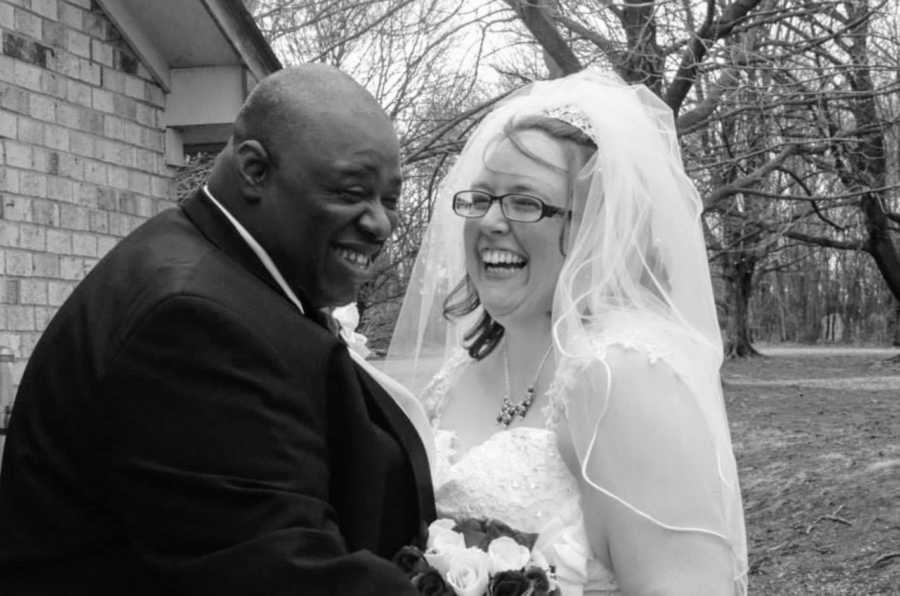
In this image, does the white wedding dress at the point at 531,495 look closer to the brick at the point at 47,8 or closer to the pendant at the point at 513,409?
the pendant at the point at 513,409

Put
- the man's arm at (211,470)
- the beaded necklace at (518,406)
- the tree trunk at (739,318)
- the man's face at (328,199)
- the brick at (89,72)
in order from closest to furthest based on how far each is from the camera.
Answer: the man's arm at (211,470)
the man's face at (328,199)
the beaded necklace at (518,406)
the brick at (89,72)
the tree trunk at (739,318)

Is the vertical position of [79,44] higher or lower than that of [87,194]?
higher

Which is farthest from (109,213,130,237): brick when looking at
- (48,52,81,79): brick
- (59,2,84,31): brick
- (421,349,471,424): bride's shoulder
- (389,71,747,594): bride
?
(389,71,747,594): bride

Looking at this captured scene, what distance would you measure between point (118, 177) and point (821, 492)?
687cm

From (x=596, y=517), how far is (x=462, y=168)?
121 cm

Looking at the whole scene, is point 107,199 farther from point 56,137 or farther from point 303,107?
point 303,107

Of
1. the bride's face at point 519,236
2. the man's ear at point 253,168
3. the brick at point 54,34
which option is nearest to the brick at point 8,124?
the brick at point 54,34

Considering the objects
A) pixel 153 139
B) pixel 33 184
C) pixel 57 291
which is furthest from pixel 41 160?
pixel 153 139

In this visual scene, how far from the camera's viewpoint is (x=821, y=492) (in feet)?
34.9

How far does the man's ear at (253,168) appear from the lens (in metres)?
2.21

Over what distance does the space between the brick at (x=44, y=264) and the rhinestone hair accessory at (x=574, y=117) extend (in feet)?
13.4

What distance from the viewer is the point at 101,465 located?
6.56 ft

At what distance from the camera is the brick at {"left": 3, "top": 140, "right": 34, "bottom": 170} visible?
250 inches

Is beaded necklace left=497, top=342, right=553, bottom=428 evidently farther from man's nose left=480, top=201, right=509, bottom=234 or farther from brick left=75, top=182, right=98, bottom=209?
brick left=75, top=182, right=98, bottom=209
